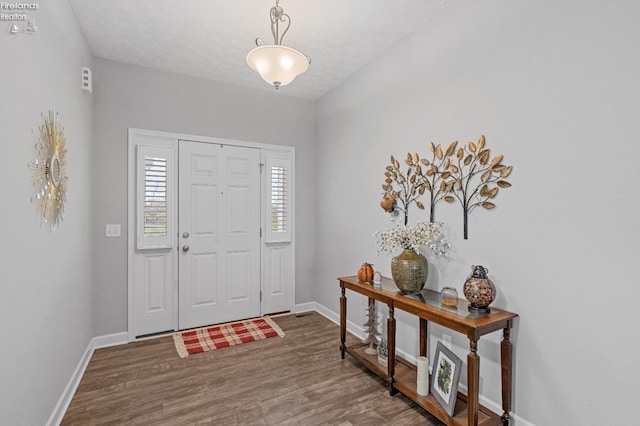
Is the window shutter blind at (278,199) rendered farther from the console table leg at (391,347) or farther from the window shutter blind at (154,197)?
the console table leg at (391,347)

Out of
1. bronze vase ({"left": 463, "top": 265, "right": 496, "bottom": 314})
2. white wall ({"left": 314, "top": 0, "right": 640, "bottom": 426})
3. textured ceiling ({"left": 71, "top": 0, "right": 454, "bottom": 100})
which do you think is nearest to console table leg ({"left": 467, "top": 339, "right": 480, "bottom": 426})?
bronze vase ({"left": 463, "top": 265, "right": 496, "bottom": 314})

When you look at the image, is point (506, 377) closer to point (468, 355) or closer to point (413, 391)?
point (468, 355)

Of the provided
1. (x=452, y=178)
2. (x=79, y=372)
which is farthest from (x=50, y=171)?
(x=452, y=178)

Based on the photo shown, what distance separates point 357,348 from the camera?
9.30ft

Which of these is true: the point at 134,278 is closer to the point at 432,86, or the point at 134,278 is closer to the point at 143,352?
the point at 143,352

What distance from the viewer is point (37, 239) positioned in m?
1.66

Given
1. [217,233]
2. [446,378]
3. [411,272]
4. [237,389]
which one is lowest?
[237,389]

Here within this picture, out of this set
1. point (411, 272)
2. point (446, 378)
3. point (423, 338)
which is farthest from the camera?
point (423, 338)

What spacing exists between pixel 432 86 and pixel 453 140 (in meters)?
0.52

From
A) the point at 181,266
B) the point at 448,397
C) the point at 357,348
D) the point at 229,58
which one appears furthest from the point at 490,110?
the point at 181,266

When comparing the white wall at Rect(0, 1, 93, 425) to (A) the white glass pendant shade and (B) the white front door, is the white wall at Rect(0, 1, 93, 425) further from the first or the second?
(A) the white glass pendant shade

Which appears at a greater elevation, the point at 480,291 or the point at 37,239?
the point at 37,239

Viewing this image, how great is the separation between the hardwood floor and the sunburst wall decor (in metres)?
1.34

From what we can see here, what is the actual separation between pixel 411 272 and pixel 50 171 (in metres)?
2.43
